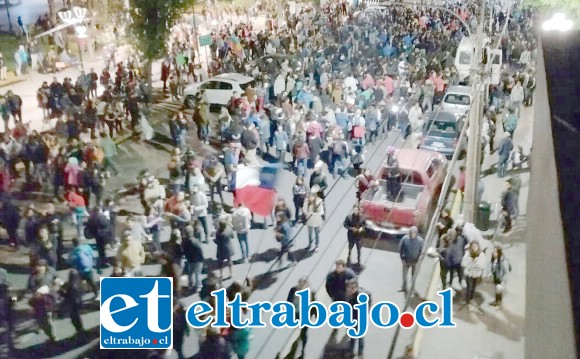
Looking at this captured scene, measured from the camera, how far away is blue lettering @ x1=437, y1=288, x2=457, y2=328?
1005 centimetres

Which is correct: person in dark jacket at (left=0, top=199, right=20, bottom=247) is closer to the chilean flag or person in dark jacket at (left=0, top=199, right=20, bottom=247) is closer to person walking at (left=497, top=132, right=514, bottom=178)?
the chilean flag

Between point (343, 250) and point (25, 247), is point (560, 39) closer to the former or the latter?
point (343, 250)

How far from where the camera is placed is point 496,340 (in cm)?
953

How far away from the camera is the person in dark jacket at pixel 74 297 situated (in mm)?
9164

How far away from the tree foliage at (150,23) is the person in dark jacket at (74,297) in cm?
1289

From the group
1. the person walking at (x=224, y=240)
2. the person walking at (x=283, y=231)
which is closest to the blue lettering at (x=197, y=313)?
the person walking at (x=224, y=240)

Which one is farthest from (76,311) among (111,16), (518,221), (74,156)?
(111,16)

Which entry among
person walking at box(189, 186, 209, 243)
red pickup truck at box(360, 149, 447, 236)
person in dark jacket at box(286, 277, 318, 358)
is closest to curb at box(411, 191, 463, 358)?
red pickup truck at box(360, 149, 447, 236)

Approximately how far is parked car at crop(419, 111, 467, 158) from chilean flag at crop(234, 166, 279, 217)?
6.52m

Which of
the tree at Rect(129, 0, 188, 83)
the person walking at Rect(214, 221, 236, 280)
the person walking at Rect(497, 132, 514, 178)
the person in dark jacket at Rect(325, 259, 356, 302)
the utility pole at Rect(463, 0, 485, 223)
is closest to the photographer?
the person in dark jacket at Rect(325, 259, 356, 302)

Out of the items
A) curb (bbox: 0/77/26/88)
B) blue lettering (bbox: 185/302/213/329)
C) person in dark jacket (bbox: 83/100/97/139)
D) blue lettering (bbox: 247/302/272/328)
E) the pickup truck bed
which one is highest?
curb (bbox: 0/77/26/88)

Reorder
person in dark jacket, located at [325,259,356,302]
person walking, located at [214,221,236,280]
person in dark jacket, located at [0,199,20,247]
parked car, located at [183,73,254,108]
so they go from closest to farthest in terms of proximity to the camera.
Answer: person in dark jacket, located at [325,259,356,302]
person walking, located at [214,221,236,280]
person in dark jacket, located at [0,199,20,247]
parked car, located at [183,73,254,108]

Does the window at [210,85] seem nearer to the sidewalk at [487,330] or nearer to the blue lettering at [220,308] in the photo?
the sidewalk at [487,330]

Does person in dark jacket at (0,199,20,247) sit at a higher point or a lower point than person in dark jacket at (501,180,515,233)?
higher
